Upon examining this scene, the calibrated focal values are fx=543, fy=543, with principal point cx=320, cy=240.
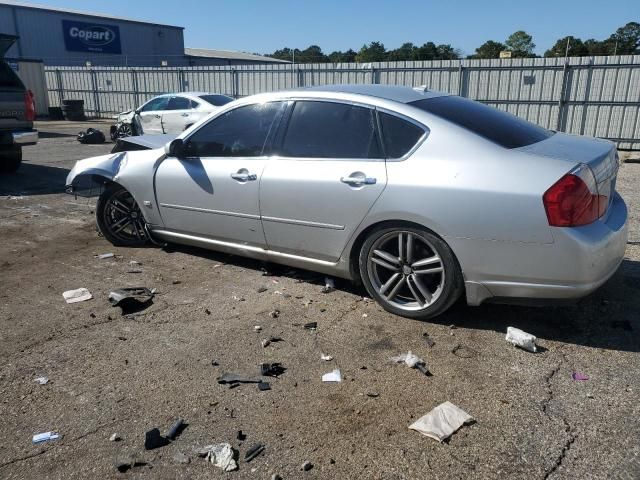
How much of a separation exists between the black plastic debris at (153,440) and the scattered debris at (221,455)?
0.64 feet

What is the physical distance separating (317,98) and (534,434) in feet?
9.50

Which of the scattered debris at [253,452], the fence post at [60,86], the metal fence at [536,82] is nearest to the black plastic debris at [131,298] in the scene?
the scattered debris at [253,452]

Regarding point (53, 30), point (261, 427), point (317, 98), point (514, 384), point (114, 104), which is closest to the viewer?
point (261, 427)

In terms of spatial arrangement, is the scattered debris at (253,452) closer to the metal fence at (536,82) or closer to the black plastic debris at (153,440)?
the black plastic debris at (153,440)

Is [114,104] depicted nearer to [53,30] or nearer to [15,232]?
[53,30]

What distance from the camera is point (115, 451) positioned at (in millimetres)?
2617

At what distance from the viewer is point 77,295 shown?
457 centimetres

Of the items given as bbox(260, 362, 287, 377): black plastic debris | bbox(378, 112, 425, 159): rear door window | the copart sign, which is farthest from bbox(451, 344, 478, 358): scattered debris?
the copart sign

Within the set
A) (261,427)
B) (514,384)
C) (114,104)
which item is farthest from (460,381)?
(114,104)

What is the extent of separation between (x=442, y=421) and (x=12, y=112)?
979 cm

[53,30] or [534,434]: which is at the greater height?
[53,30]

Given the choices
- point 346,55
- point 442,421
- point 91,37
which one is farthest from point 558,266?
point 346,55

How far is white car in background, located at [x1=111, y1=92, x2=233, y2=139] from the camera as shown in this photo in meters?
15.7

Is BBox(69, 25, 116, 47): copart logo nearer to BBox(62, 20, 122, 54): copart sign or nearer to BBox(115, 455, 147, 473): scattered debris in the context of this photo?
BBox(62, 20, 122, 54): copart sign
